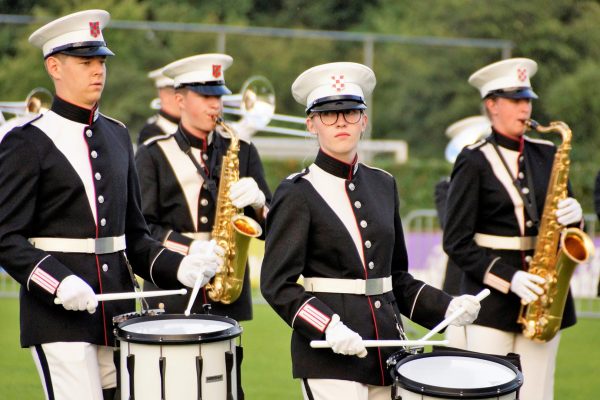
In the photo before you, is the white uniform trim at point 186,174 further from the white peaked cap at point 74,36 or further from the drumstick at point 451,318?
the drumstick at point 451,318

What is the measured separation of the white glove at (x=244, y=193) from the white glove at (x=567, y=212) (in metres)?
1.54

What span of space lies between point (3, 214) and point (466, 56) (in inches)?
696

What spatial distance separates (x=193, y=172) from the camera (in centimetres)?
585

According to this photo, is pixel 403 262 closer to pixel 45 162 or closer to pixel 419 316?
pixel 419 316

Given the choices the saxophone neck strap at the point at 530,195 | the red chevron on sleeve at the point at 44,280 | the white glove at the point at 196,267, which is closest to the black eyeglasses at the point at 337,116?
the white glove at the point at 196,267

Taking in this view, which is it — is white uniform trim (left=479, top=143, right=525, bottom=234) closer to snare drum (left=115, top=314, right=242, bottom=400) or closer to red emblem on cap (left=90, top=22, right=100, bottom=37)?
snare drum (left=115, top=314, right=242, bottom=400)

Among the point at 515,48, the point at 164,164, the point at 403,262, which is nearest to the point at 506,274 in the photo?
the point at 403,262

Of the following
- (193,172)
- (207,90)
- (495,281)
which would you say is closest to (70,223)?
(193,172)

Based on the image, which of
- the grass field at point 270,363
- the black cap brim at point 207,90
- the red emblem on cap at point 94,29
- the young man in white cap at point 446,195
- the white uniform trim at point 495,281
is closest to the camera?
the red emblem on cap at point 94,29

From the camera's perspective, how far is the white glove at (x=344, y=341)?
3.68m

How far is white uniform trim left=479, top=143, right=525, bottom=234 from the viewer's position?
5453 millimetres

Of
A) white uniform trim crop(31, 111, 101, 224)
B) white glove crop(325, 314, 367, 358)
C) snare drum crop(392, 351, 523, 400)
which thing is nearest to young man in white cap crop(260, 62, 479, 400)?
white glove crop(325, 314, 367, 358)

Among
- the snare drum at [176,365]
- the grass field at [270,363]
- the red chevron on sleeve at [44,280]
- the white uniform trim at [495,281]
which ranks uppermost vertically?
the red chevron on sleeve at [44,280]

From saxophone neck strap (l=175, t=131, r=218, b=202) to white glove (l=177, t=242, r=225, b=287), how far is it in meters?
1.27
